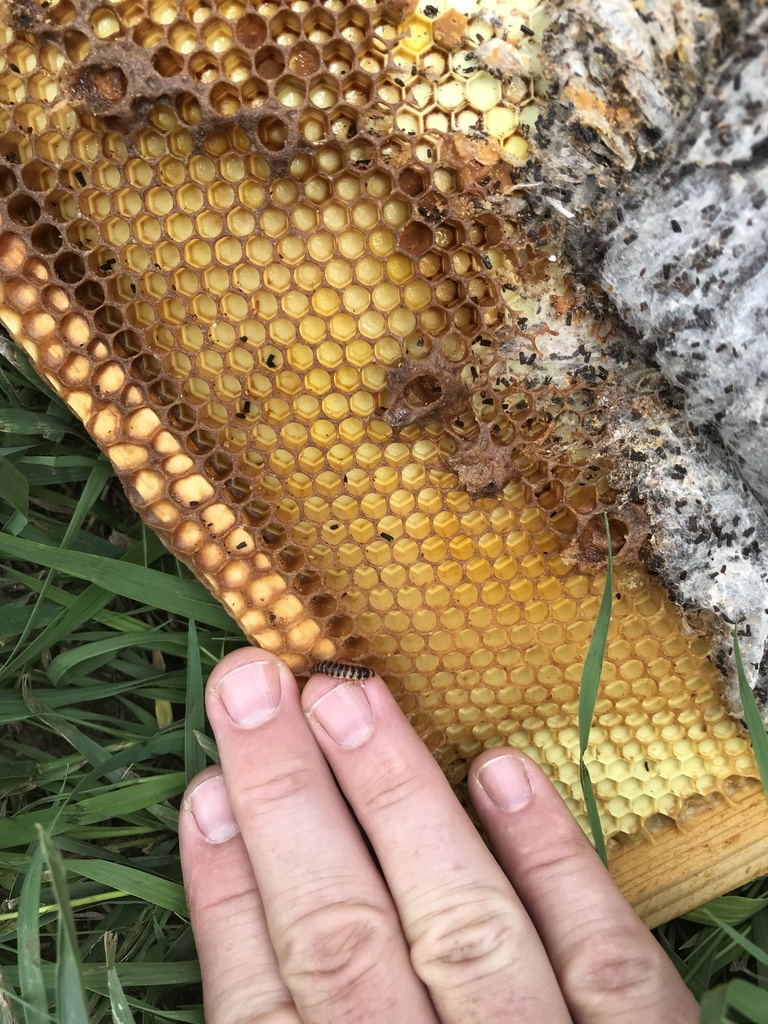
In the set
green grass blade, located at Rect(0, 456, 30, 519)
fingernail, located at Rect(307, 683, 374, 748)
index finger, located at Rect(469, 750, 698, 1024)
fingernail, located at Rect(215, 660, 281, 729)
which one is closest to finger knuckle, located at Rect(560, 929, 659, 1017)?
index finger, located at Rect(469, 750, 698, 1024)

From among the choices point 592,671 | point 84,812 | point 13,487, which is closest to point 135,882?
point 84,812

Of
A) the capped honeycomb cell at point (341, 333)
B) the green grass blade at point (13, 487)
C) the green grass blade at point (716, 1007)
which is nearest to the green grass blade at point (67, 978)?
the capped honeycomb cell at point (341, 333)

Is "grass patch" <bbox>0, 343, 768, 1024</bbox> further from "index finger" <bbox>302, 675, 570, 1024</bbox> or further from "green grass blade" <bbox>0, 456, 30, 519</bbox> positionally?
"index finger" <bbox>302, 675, 570, 1024</bbox>

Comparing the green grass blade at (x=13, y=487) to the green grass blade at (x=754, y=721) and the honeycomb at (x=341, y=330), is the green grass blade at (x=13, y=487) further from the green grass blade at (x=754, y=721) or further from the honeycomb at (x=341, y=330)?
the green grass blade at (x=754, y=721)

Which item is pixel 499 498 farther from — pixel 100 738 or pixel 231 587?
pixel 100 738

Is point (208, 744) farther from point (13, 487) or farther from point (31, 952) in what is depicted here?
point (13, 487)

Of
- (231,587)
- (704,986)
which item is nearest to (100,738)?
(231,587)
